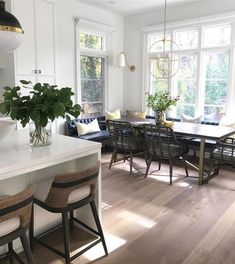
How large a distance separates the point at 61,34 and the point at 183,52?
2453mm

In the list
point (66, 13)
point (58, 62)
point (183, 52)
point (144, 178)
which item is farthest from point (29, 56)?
point (183, 52)

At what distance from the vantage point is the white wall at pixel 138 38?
529cm

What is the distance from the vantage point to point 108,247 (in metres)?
2.30

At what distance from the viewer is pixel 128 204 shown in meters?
3.16

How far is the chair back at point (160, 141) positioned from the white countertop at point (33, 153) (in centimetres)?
164

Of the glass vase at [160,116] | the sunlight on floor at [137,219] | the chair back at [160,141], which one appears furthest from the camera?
the glass vase at [160,116]

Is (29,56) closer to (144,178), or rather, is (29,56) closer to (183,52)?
(144,178)

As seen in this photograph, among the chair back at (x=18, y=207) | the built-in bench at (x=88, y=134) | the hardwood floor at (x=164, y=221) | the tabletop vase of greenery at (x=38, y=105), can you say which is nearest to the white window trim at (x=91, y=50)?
the built-in bench at (x=88, y=134)

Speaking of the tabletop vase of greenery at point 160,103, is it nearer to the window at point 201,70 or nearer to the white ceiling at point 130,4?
the window at point 201,70

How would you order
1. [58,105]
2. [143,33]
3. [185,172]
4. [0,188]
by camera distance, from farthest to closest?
1. [143,33]
2. [185,172]
3. [0,188]
4. [58,105]

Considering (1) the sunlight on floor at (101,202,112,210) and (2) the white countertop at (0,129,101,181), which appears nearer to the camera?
(2) the white countertop at (0,129,101,181)

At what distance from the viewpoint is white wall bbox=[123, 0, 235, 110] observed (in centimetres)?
529

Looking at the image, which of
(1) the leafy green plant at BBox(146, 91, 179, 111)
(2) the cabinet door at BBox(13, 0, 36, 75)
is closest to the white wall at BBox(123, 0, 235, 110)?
(1) the leafy green plant at BBox(146, 91, 179, 111)

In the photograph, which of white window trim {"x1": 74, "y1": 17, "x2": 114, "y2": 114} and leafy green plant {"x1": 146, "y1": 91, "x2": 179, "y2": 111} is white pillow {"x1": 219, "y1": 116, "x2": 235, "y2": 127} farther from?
white window trim {"x1": 74, "y1": 17, "x2": 114, "y2": 114}
